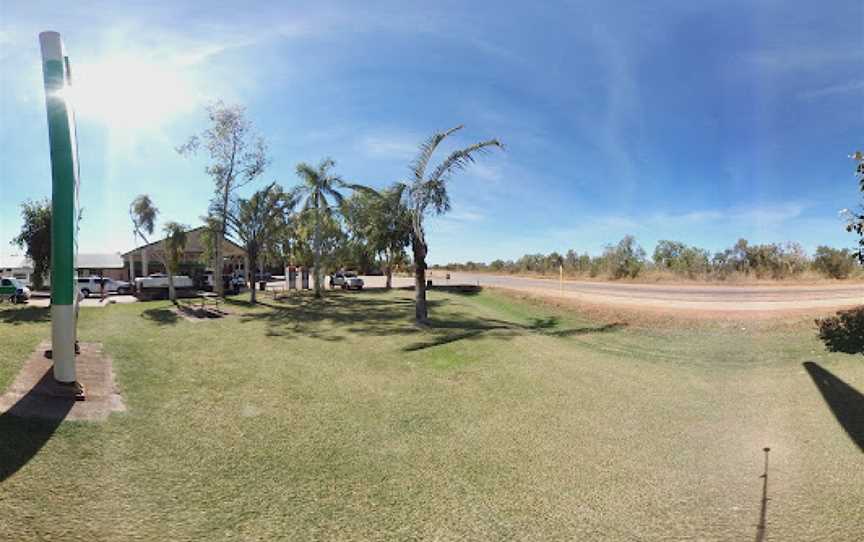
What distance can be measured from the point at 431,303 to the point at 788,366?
13.5m

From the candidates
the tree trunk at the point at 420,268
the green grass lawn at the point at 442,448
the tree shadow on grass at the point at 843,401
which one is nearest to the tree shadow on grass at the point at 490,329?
the tree trunk at the point at 420,268

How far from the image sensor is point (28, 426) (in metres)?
4.33

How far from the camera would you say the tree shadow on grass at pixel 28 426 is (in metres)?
3.69

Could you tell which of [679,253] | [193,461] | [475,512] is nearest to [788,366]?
[475,512]

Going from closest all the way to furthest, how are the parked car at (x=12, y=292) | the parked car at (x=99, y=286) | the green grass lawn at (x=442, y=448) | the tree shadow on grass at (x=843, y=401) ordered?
the green grass lawn at (x=442, y=448) → the tree shadow on grass at (x=843, y=401) → the parked car at (x=12, y=292) → the parked car at (x=99, y=286)

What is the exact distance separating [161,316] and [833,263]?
40421 millimetres

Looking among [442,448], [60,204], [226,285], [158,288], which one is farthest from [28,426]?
[226,285]

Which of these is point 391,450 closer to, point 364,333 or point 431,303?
point 364,333

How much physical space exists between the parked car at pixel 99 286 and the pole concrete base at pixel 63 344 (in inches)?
986

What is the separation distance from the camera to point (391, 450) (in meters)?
4.75

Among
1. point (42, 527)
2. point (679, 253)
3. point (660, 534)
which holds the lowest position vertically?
point (660, 534)

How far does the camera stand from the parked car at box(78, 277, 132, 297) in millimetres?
27933

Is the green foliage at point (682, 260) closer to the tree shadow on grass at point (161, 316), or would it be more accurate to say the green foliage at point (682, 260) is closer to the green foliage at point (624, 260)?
the green foliage at point (624, 260)

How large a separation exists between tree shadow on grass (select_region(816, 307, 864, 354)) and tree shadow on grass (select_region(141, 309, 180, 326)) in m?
16.0
